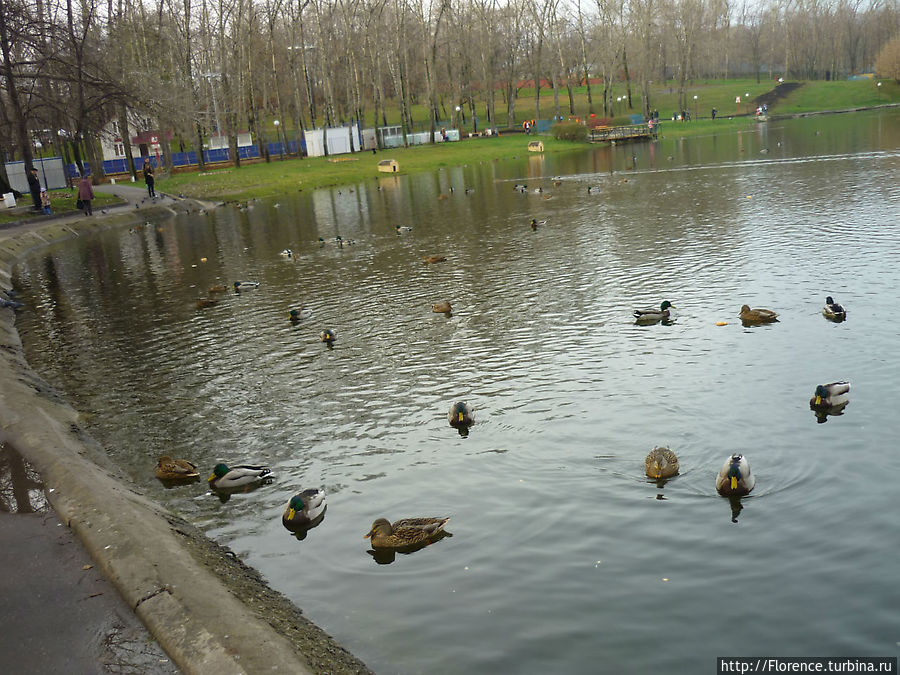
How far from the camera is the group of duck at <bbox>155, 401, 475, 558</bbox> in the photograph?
29.5ft

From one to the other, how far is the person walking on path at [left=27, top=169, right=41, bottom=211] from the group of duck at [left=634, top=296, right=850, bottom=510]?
119ft

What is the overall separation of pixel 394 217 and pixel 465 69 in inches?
2894

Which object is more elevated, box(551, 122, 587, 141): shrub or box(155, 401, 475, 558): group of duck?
box(551, 122, 587, 141): shrub

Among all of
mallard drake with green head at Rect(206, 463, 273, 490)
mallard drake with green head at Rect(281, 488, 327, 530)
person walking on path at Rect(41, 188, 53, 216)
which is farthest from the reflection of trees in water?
person walking on path at Rect(41, 188, 53, 216)

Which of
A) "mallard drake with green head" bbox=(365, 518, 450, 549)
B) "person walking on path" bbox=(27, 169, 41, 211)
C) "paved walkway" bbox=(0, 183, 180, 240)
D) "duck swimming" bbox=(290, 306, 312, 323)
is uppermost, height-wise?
"person walking on path" bbox=(27, 169, 41, 211)

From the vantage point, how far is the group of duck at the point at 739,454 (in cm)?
938

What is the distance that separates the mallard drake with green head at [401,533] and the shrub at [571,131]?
8030 centimetres

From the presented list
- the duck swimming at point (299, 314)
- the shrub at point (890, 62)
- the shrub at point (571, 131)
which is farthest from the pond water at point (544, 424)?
the shrub at point (890, 62)

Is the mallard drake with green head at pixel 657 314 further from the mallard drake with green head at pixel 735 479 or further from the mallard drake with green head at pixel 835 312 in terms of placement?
the mallard drake with green head at pixel 735 479

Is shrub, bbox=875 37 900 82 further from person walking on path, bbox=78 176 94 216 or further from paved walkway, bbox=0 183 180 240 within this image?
person walking on path, bbox=78 176 94 216

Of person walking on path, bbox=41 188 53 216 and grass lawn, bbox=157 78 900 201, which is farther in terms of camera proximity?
grass lawn, bbox=157 78 900 201

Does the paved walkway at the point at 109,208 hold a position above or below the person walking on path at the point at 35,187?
below

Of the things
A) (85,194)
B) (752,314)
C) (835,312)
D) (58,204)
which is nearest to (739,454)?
(752,314)

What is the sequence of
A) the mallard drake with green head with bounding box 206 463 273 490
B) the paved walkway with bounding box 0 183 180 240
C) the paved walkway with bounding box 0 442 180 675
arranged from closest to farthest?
1. the paved walkway with bounding box 0 442 180 675
2. the mallard drake with green head with bounding box 206 463 273 490
3. the paved walkway with bounding box 0 183 180 240
